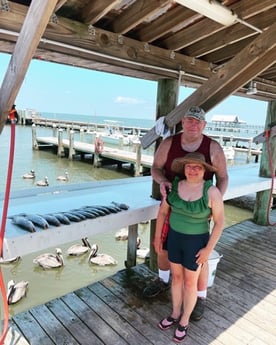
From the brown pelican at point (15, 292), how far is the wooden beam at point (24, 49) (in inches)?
149

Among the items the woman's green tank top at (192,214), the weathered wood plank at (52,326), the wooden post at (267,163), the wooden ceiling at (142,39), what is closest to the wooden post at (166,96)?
the wooden ceiling at (142,39)

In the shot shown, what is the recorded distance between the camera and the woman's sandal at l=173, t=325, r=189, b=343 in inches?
85.6

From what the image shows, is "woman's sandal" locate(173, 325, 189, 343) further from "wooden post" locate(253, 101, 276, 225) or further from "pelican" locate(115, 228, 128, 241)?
"pelican" locate(115, 228, 128, 241)

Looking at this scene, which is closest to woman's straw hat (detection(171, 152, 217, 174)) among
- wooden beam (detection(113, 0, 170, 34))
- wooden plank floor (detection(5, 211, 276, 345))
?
wooden beam (detection(113, 0, 170, 34))

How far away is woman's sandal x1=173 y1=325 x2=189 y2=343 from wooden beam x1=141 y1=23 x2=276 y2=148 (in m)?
1.58

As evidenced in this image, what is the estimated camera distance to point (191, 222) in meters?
2.03

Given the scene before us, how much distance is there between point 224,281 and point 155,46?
97.6 inches

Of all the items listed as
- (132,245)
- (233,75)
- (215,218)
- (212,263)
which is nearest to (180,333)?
(212,263)

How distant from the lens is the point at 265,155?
4.82 metres

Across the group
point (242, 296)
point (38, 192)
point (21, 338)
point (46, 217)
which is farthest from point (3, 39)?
point (242, 296)

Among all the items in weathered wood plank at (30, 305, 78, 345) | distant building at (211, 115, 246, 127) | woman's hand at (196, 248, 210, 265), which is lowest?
weathered wood plank at (30, 305, 78, 345)

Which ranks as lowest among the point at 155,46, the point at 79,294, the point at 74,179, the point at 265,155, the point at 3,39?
the point at 74,179

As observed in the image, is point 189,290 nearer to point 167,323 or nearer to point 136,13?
point 167,323

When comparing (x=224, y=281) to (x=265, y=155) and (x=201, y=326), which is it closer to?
(x=201, y=326)
